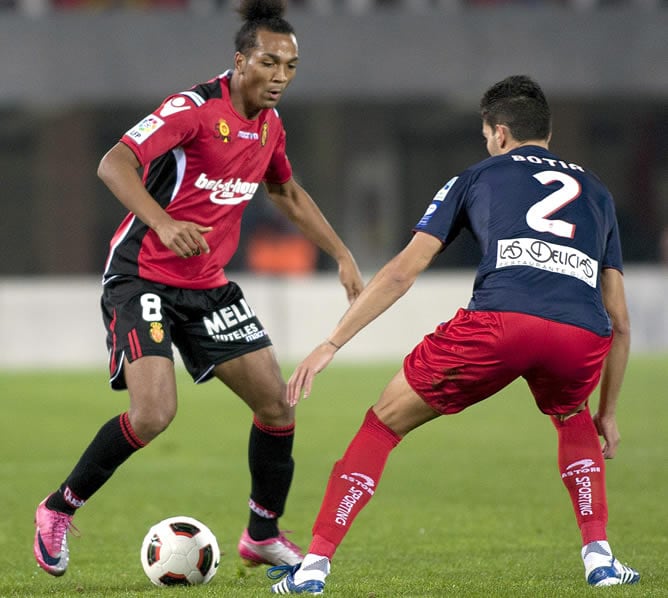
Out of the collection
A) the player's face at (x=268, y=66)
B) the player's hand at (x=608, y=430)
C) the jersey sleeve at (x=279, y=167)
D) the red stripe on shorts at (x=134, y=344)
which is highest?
the player's face at (x=268, y=66)

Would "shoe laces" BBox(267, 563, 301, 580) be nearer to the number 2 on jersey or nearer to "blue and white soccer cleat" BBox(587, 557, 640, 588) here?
"blue and white soccer cleat" BBox(587, 557, 640, 588)

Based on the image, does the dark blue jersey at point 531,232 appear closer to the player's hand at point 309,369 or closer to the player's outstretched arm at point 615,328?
the player's outstretched arm at point 615,328

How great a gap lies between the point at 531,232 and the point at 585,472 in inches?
40.0

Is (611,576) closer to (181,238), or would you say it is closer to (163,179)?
(181,238)

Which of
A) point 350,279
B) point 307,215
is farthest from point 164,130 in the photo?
point 350,279

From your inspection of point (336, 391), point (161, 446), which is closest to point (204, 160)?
point (161, 446)

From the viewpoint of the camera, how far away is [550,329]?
4777mm

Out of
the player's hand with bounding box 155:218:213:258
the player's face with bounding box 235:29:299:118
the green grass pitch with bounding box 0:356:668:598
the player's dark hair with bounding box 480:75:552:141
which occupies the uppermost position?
the player's face with bounding box 235:29:299:118

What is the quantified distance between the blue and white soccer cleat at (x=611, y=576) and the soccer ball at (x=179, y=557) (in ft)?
5.32

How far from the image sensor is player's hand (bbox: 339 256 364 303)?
6.36 metres

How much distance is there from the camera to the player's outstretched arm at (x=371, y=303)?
4660 millimetres

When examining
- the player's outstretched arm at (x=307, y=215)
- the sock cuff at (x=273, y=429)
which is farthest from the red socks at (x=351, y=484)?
the player's outstretched arm at (x=307, y=215)

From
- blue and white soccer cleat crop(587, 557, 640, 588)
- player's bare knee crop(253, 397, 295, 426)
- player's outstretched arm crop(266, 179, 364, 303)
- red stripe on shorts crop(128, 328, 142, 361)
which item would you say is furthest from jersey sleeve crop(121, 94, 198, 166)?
blue and white soccer cleat crop(587, 557, 640, 588)

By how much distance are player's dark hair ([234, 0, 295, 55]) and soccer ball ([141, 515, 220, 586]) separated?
2201mm
